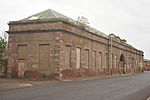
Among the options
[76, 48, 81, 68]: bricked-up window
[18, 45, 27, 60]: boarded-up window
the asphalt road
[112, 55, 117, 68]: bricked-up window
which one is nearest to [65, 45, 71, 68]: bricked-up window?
[76, 48, 81, 68]: bricked-up window

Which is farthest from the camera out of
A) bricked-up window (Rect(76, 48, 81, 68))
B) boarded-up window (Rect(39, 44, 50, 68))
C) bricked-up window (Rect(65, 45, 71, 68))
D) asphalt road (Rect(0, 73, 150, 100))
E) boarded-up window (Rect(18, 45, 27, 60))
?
bricked-up window (Rect(76, 48, 81, 68))

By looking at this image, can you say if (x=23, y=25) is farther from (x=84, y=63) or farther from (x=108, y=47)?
(x=108, y=47)

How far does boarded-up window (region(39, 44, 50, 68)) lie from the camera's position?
827 inches

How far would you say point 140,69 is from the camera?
203ft

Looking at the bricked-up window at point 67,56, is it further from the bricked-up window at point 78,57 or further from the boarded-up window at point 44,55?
the boarded-up window at point 44,55

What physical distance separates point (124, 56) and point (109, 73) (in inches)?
484

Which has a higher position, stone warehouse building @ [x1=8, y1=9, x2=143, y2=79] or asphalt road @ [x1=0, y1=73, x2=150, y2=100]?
stone warehouse building @ [x1=8, y1=9, x2=143, y2=79]

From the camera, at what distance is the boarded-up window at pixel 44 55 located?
68.9 feet

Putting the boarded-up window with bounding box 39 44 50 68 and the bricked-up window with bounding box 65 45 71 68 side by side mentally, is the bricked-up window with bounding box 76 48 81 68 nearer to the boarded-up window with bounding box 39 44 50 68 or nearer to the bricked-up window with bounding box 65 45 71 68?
the bricked-up window with bounding box 65 45 71 68

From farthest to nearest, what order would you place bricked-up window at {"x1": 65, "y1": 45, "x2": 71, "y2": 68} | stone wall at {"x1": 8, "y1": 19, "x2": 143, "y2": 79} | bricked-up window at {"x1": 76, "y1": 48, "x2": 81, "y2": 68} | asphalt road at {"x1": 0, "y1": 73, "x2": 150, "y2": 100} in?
bricked-up window at {"x1": 76, "y1": 48, "x2": 81, "y2": 68}
bricked-up window at {"x1": 65, "y1": 45, "x2": 71, "y2": 68}
stone wall at {"x1": 8, "y1": 19, "x2": 143, "y2": 79}
asphalt road at {"x1": 0, "y1": 73, "x2": 150, "y2": 100}

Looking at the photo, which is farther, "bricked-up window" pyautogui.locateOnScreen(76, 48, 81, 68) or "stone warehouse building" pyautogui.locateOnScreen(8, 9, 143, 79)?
"bricked-up window" pyautogui.locateOnScreen(76, 48, 81, 68)

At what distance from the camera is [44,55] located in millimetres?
21188

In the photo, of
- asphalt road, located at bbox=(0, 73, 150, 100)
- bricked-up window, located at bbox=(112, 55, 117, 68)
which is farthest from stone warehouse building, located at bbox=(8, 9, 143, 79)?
bricked-up window, located at bbox=(112, 55, 117, 68)

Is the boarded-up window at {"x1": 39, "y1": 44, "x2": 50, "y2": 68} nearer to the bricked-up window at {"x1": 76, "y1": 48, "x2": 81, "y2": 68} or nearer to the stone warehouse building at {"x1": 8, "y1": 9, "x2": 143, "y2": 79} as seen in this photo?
the stone warehouse building at {"x1": 8, "y1": 9, "x2": 143, "y2": 79}
